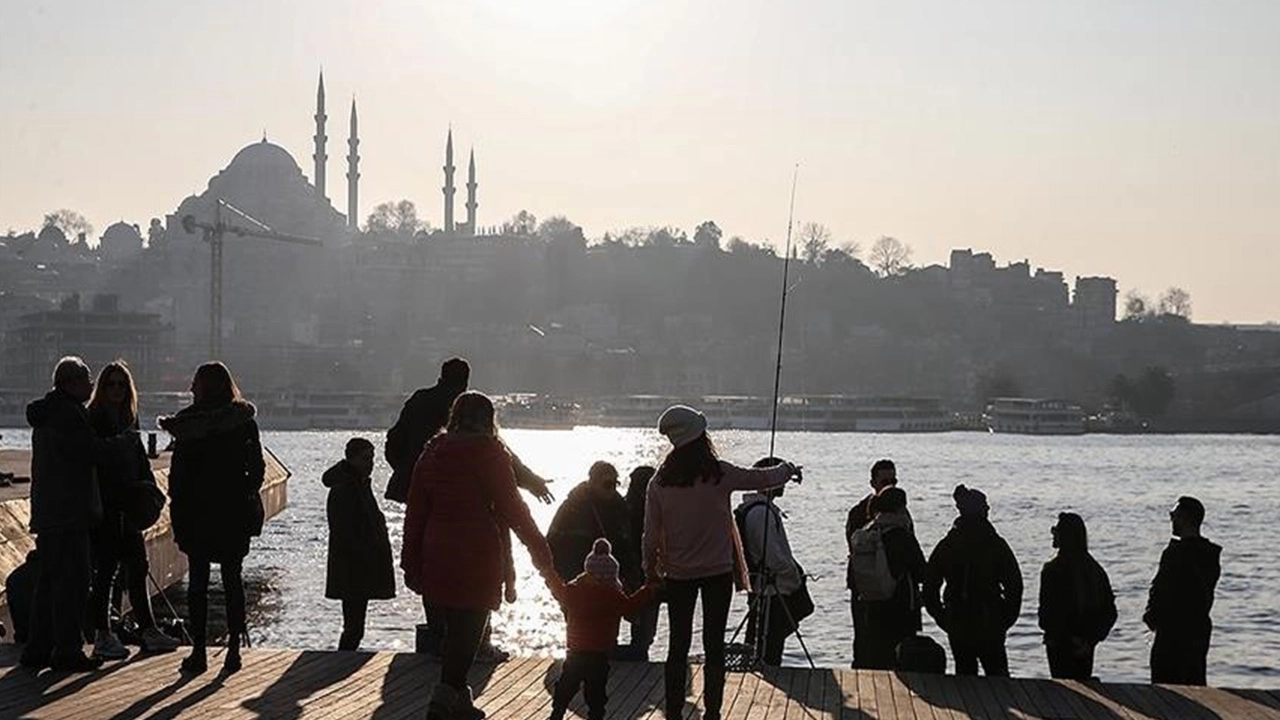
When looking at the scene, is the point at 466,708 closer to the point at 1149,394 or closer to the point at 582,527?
the point at 582,527

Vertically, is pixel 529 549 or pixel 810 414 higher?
pixel 529 549

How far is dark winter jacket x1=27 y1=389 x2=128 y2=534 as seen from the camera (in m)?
11.9

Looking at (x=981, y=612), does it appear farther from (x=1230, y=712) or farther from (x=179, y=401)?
(x=179, y=401)

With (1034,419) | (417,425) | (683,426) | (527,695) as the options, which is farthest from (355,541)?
(1034,419)

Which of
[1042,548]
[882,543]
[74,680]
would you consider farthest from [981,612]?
[1042,548]

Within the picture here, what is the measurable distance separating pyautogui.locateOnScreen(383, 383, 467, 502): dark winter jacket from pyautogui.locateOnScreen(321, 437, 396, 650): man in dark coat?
559 mm

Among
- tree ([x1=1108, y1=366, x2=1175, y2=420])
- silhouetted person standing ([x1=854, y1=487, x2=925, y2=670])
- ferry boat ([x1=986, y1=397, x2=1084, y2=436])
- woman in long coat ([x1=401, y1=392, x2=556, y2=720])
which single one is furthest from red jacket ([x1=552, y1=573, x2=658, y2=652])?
tree ([x1=1108, y1=366, x2=1175, y2=420])

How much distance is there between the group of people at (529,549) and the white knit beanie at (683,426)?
0.02 m

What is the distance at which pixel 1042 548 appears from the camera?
49562 mm

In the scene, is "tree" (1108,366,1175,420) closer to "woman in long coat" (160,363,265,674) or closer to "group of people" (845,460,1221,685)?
"group of people" (845,460,1221,685)

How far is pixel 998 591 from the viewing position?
13.8 meters

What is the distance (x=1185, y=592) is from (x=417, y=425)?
4.98 m

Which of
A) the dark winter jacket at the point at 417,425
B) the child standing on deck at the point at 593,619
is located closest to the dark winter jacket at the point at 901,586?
the dark winter jacket at the point at 417,425

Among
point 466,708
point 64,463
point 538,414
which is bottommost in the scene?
point 538,414
